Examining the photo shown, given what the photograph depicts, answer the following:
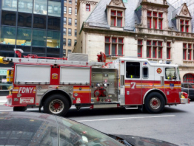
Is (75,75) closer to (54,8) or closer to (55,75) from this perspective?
(55,75)

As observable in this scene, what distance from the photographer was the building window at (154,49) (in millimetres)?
21219

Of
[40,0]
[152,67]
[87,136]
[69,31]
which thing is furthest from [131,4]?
[69,31]

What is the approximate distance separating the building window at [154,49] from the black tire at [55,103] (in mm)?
16934

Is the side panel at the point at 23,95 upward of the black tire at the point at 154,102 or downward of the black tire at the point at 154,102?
upward

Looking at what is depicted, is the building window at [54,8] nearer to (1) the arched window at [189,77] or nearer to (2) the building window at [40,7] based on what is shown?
(2) the building window at [40,7]

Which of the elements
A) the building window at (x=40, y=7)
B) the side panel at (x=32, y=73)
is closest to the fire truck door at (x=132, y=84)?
the side panel at (x=32, y=73)

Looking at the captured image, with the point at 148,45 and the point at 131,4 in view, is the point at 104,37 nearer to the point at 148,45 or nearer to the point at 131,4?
the point at 148,45

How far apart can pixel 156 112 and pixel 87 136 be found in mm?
7130

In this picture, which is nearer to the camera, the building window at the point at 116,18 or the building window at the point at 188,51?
the building window at the point at 116,18

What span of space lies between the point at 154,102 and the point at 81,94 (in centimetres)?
388

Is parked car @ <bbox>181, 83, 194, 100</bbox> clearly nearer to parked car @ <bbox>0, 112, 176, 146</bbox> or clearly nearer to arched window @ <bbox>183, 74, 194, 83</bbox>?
arched window @ <bbox>183, 74, 194, 83</bbox>

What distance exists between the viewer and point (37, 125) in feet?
5.57

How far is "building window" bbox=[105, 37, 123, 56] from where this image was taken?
19.9 metres

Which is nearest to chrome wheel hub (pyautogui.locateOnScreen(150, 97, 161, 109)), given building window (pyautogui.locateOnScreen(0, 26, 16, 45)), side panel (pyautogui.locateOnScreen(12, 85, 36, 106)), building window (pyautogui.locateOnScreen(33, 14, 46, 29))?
side panel (pyautogui.locateOnScreen(12, 85, 36, 106))
